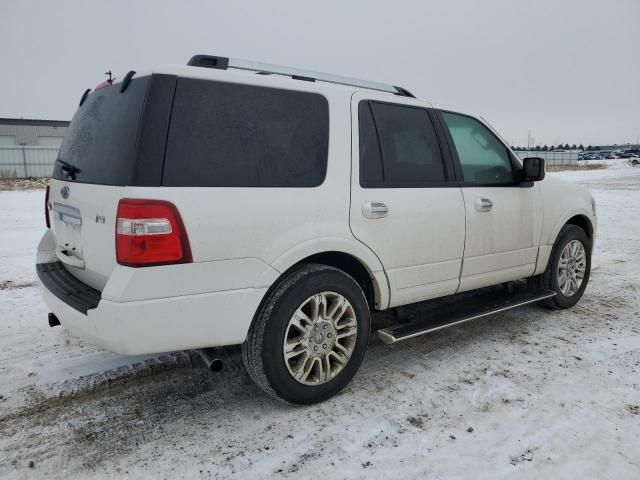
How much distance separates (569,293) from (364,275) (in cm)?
270

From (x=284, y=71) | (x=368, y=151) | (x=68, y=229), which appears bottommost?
(x=68, y=229)

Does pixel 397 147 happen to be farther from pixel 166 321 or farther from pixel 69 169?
pixel 69 169

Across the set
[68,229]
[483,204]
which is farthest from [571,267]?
Result: [68,229]

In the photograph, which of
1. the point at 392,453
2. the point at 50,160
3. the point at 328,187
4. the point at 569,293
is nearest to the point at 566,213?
the point at 569,293

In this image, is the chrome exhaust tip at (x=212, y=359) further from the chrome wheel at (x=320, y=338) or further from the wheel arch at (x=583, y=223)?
the wheel arch at (x=583, y=223)

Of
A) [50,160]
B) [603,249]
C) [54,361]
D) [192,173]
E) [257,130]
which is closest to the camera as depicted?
[192,173]

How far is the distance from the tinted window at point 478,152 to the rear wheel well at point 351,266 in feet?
3.92

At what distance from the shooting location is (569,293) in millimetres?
4879

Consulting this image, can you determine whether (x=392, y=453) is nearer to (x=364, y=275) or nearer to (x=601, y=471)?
(x=601, y=471)

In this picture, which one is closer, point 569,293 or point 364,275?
point 364,275

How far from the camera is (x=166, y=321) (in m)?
2.46

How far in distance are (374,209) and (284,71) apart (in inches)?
42.7

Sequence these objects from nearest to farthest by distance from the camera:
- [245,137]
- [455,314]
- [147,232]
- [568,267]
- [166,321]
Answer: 1. [147,232]
2. [166,321]
3. [245,137]
4. [455,314]
5. [568,267]

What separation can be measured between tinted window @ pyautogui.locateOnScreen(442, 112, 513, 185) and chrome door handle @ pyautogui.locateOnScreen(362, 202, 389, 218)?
38.3 inches
